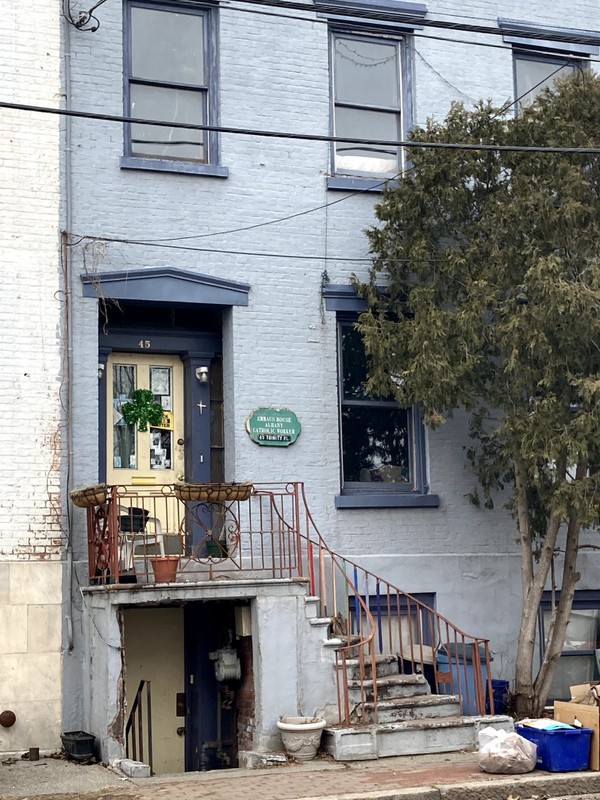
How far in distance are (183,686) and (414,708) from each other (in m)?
2.66

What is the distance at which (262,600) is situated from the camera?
37.7 feet

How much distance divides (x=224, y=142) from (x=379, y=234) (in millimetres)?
1985

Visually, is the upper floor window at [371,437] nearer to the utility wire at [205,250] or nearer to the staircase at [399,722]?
the utility wire at [205,250]

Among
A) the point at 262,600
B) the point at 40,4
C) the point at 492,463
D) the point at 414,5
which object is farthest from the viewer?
the point at 414,5

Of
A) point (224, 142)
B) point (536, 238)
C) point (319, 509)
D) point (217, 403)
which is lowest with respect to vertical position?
point (319, 509)

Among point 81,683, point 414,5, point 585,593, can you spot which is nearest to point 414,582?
point 585,593

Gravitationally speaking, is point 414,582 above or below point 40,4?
below

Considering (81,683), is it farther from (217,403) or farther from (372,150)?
(372,150)

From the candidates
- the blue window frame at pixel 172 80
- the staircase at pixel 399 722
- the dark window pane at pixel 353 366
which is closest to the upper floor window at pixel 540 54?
the dark window pane at pixel 353 366

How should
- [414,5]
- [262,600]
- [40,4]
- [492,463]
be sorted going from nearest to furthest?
[262,600] < [40,4] < [492,463] < [414,5]

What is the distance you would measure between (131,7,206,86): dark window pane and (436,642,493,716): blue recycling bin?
6764 mm

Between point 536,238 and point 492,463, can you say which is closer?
point 536,238

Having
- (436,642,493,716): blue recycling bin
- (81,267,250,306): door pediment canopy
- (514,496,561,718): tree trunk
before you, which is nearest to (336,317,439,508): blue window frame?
(514,496,561,718): tree trunk

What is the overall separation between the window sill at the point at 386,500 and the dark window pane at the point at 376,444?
0.87 feet
